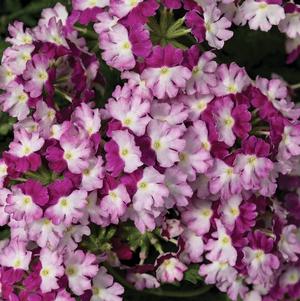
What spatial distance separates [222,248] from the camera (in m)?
2.46

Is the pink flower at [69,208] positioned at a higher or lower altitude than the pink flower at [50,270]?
higher

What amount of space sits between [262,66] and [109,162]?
0.95 meters

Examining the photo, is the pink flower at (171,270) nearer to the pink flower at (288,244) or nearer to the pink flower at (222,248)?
the pink flower at (222,248)

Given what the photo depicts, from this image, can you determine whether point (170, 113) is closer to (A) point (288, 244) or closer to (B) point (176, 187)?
(B) point (176, 187)

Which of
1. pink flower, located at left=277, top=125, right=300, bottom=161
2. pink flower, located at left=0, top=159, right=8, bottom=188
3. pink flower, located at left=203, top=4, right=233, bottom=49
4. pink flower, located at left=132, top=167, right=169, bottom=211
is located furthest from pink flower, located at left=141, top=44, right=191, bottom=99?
pink flower, located at left=0, top=159, right=8, bottom=188

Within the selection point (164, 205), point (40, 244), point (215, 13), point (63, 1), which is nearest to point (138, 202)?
point (164, 205)

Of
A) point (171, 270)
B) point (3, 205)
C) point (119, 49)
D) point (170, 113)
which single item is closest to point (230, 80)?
point (170, 113)

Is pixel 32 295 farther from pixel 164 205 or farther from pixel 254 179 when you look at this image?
pixel 254 179

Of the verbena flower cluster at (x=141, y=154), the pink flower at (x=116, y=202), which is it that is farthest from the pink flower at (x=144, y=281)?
the pink flower at (x=116, y=202)

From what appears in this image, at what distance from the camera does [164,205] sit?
7.67 feet

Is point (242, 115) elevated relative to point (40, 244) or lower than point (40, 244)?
elevated

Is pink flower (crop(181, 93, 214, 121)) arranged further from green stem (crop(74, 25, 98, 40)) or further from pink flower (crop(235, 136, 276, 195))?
green stem (crop(74, 25, 98, 40))

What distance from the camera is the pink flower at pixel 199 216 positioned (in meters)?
2.48

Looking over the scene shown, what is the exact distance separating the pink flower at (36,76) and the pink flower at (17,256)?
39 cm
